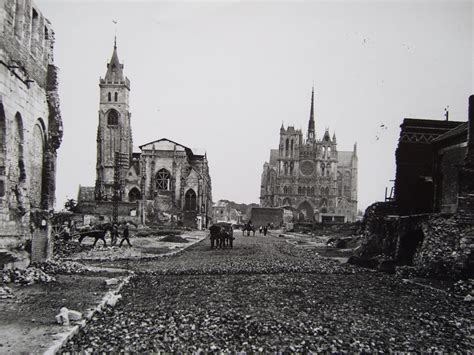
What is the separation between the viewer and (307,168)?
119m

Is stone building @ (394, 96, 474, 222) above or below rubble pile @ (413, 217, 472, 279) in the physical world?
above

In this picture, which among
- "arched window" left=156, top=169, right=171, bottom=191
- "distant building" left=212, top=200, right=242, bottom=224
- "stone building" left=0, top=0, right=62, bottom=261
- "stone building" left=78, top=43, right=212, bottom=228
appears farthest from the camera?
"distant building" left=212, top=200, right=242, bottom=224

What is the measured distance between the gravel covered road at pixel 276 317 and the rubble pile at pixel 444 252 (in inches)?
50.5

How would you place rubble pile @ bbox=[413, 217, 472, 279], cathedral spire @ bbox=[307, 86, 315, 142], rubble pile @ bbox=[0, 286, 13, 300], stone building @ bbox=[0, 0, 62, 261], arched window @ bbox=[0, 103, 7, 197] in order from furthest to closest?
cathedral spire @ bbox=[307, 86, 315, 142] < rubble pile @ bbox=[413, 217, 472, 279] < stone building @ bbox=[0, 0, 62, 261] < arched window @ bbox=[0, 103, 7, 197] < rubble pile @ bbox=[0, 286, 13, 300]

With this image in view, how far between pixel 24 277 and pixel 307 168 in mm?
109005

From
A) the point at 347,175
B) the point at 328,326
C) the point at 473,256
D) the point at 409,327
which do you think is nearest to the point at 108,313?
the point at 328,326

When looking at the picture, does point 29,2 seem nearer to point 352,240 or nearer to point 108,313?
point 108,313

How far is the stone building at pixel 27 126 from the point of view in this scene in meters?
13.2

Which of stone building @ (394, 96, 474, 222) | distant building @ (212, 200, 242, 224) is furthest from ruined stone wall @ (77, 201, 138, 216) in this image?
distant building @ (212, 200, 242, 224)

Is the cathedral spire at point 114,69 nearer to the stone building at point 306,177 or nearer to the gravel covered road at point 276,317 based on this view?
the stone building at point 306,177

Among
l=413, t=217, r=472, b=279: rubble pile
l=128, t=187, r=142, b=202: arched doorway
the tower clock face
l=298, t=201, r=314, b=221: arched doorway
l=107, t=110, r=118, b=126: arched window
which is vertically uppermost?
l=107, t=110, r=118, b=126: arched window

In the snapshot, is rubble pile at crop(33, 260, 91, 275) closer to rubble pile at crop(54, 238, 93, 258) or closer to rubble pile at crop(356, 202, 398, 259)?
rubble pile at crop(54, 238, 93, 258)

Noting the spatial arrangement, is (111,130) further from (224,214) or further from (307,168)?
(224,214)

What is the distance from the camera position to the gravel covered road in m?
7.32
